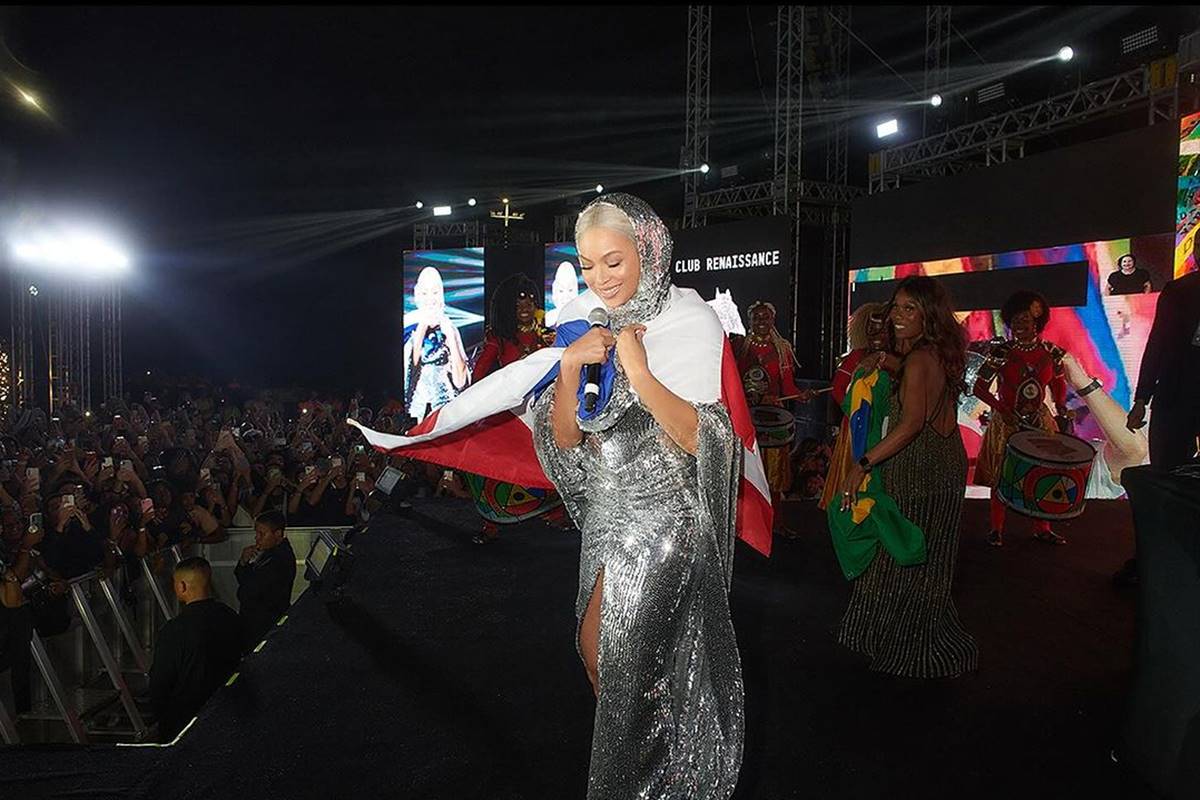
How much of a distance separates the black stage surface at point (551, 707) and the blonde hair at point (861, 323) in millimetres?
1598

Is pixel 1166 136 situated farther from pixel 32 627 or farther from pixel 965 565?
pixel 32 627

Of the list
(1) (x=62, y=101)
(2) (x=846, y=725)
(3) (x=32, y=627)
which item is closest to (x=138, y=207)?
(1) (x=62, y=101)

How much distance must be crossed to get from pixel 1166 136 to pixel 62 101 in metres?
13.7

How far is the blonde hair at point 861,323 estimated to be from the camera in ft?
15.7

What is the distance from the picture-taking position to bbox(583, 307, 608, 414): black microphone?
1.92 metres

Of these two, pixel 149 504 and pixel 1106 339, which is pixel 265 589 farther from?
pixel 1106 339

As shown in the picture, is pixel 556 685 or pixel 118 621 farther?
pixel 118 621

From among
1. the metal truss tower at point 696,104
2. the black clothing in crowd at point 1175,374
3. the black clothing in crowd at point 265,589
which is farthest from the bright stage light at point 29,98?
the black clothing in crowd at point 1175,374

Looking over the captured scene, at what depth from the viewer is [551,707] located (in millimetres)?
3279

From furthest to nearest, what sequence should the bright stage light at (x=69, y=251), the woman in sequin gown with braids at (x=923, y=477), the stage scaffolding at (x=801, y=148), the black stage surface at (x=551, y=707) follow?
the bright stage light at (x=69, y=251), the stage scaffolding at (x=801, y=148), the woman in sequin gown with braids at (x=923, y=477), the black stage surface at (x=551, y=707)

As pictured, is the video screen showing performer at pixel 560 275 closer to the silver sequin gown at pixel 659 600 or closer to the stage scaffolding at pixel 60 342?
the stage scaffolding at pixel 60 342

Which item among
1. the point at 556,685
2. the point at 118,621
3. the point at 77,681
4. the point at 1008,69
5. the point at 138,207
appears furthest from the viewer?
the point at 138,207

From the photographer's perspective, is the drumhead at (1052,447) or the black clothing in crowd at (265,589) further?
the drumhead at (1052,447)

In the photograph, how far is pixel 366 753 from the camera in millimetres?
2879
